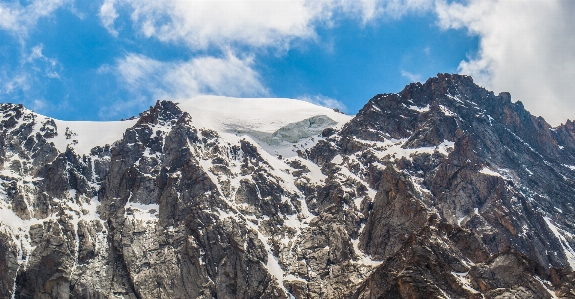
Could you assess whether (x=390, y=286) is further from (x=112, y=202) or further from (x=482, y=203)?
(x=112, y=202)

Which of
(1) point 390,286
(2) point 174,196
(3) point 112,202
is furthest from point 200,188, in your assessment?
(1) point 390,286

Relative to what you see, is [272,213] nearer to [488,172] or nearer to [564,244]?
[488,172]

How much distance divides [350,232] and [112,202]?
2366 inches

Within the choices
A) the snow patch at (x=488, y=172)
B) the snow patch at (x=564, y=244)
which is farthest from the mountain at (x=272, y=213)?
the snow patch at (x=488, y=172)

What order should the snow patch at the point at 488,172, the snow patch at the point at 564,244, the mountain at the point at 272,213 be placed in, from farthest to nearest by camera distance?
the snow patch at the point at 488,172, the snow patch at the point at 564,244, the mountain at the point at 272,213

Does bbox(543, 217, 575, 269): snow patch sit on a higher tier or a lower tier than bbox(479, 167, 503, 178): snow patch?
lower

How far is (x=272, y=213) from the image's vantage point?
157125mm

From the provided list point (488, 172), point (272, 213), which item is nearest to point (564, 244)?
point (488, 172)

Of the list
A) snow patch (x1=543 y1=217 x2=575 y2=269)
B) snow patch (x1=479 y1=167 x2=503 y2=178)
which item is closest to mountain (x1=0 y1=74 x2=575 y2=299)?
snow patch (x1=543 y1=217 x2=575 y2=269)

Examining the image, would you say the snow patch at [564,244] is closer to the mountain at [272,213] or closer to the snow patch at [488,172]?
the mountain at [272,213]

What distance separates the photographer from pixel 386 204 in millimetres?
145875

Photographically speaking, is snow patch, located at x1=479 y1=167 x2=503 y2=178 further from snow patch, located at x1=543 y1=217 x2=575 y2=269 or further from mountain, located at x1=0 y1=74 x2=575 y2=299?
snow patch, located at x1=543 y1=217 x2=575 y2=269

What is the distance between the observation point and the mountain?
402 feet

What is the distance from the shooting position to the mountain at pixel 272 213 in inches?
4828
